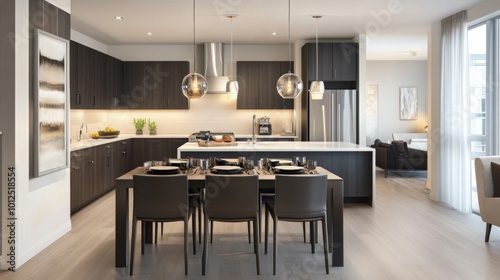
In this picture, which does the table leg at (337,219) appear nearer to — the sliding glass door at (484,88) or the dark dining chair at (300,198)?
the dark dining chair at (300,198)

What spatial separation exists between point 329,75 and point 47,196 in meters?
5.52

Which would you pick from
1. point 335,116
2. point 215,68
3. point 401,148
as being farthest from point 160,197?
point 401,148

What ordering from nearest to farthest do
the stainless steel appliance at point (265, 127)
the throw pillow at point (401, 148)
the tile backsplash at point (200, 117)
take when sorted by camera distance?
the stainless steel appliance at point (265, 127), the tile backsplash at point (200, 117), the throw pillow at point (401, 148)

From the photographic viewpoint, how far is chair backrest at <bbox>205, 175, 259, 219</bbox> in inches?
151

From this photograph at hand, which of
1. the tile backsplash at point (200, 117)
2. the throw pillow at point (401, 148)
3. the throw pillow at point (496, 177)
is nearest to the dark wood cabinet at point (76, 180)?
the tile backsplash at point (200, 117)

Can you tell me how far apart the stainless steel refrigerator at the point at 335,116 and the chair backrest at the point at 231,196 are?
478 centimetres

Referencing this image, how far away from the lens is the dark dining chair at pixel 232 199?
382 centimetres

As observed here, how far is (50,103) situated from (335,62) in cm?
542

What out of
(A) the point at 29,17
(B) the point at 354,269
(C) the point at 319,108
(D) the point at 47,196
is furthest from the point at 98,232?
(C) the point at 319,108

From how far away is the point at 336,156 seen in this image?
6691mm

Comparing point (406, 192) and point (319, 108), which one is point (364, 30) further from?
point (406, 192)

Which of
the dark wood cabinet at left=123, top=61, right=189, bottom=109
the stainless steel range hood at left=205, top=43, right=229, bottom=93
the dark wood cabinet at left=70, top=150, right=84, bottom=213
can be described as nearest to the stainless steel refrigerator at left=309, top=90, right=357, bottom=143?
the stainless steel range hood at left=205, top=43, right=229, bottom=93

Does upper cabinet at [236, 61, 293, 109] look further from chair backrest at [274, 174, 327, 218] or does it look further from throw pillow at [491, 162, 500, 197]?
chair backrest at [274, 174, 327, 218]

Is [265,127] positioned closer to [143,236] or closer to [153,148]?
[153,148]
